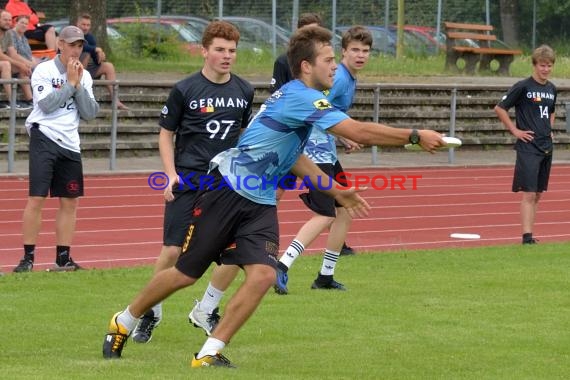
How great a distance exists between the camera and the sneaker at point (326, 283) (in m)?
10.7

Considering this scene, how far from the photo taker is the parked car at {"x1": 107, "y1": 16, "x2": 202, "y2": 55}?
101 feet

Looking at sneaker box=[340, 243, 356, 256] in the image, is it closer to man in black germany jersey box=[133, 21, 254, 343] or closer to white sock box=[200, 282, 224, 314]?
man in black germany jersey box=[133, 21, 254, 343]

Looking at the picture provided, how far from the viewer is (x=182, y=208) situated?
8.66m

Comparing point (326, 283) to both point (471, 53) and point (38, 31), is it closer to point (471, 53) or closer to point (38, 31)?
point (38, 31)

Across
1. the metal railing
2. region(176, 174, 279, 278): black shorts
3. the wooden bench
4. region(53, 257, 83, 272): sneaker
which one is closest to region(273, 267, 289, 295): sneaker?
region(53, 257, 83, 272): sneaker

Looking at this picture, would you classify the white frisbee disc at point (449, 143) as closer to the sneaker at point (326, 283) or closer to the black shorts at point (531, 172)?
the sneaker at point (326, 283)

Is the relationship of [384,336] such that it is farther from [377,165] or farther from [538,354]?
[377,165]

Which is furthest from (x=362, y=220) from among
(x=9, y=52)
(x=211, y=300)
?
(x=211, y=300)

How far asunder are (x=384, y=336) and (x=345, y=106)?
2.72 meters

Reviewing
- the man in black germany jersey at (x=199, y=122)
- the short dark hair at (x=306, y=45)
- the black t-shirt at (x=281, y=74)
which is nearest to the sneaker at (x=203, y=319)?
the man in black germany jersey at (x=199, y=122)

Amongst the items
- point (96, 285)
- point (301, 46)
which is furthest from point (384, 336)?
point (96, 285)

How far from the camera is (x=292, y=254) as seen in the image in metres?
10.6

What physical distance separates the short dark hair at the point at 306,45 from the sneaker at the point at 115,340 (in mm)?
1810

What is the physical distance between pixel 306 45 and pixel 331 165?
3508mm
